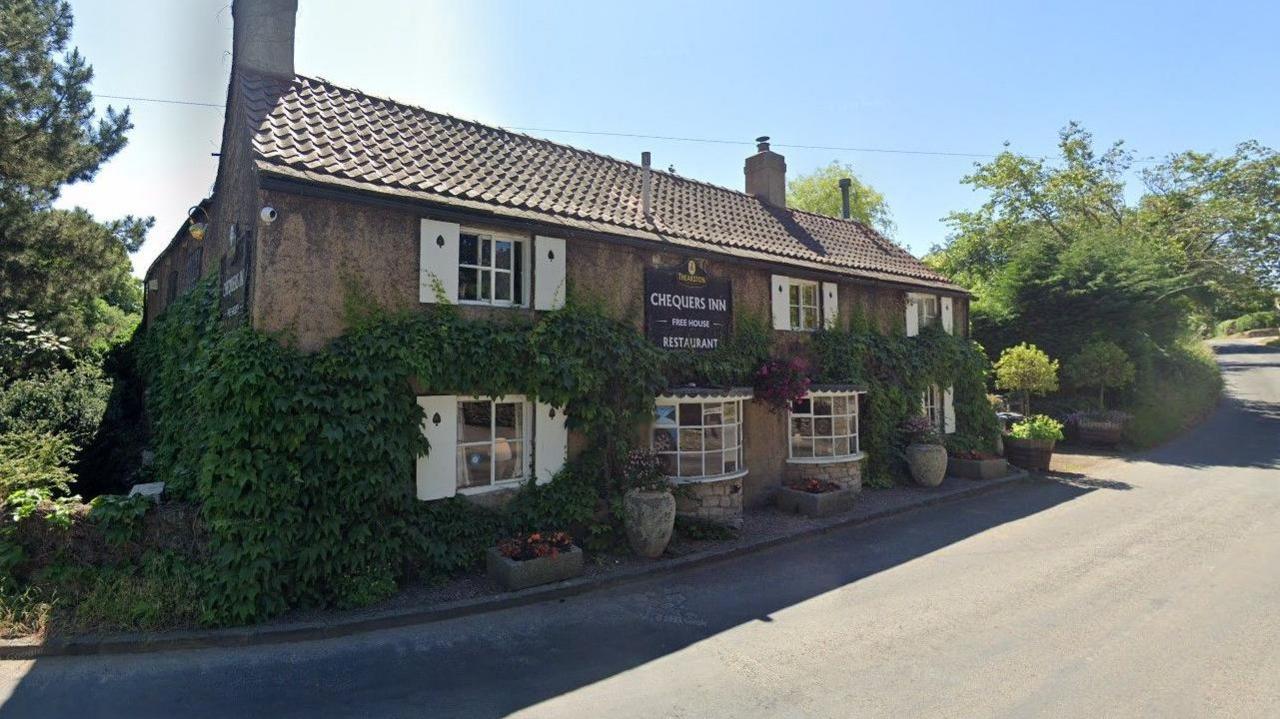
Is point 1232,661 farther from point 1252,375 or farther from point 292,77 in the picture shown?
A: point 1252,375

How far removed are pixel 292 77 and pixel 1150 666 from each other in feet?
42.0

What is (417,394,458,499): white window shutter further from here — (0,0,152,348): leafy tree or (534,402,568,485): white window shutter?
(0,0,152,348): leafy tree

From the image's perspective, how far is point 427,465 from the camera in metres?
7.55

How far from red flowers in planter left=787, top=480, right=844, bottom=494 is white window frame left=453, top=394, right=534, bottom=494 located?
541 cm

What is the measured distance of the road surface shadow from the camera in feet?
15.8

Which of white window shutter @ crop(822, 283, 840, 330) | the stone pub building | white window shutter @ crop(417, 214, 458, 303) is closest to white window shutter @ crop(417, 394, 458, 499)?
the stone pub building

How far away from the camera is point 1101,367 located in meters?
19.7

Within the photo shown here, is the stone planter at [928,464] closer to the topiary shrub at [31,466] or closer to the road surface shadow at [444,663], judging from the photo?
the road surface shadow at [444,663]

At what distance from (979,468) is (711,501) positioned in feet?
25.7

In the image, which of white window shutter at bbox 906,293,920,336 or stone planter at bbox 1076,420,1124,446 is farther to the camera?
stone planter at bbox 1076,420,1124,446

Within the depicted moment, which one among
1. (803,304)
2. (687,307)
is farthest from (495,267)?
(803,304)

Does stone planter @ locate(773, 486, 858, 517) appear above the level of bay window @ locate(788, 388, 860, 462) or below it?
below

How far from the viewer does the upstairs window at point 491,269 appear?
843cm

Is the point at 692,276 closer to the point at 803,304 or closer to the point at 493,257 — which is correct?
the point at 803,304
